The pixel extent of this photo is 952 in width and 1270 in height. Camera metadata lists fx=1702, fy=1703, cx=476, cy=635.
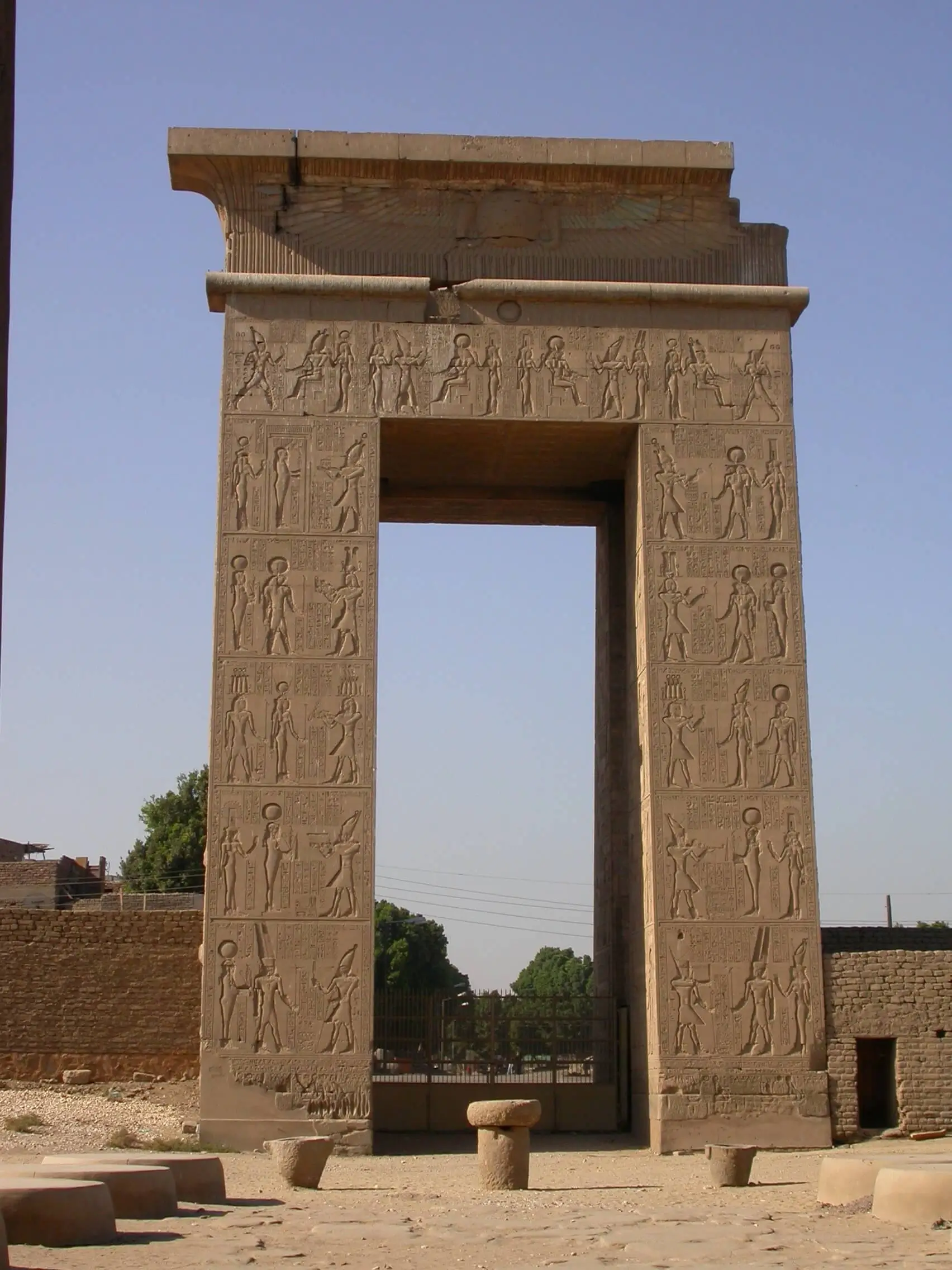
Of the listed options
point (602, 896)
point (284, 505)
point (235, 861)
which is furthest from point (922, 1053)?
point (284, 505)

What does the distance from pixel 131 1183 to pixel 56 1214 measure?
43.3 inches

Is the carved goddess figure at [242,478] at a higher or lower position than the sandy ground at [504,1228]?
higher

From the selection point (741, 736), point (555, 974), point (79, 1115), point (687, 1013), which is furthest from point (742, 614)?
point (555, 974)

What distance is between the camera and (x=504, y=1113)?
34.6 feet

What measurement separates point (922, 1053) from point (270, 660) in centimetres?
645

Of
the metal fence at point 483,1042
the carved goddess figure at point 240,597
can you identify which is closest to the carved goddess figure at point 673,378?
the carved goddess figure at point 240,597

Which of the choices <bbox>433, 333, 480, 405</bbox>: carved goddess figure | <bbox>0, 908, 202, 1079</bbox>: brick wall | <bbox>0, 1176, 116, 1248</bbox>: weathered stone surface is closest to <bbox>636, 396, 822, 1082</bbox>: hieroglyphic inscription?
<bbox>433, 333, 480, 405</bbox>: carved goddess figure

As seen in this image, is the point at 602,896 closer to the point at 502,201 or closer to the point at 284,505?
the point at 284,505

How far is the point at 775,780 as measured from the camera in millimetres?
14875

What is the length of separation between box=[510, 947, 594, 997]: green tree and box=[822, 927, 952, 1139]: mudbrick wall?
43280 mm

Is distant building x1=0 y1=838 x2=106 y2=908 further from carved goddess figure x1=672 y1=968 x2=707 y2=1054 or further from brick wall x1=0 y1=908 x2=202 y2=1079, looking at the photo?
carved goddess figure x1=672 y1=968 x2=707 y2=1054

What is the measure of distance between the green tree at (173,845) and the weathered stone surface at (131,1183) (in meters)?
26.0

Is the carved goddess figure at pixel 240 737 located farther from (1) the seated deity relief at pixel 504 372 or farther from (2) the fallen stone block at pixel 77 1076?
(2) the fallen stone block at pixel 77 1076

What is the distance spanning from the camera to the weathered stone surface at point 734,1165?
10859mm
